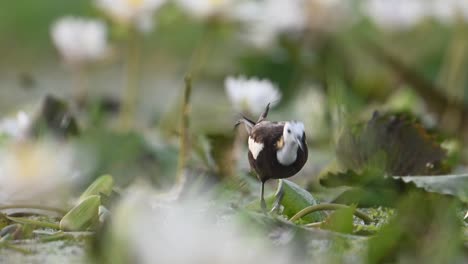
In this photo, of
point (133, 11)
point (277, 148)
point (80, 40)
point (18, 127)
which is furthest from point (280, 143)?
point (80, 40)

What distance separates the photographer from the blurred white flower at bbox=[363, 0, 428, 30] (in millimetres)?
1874

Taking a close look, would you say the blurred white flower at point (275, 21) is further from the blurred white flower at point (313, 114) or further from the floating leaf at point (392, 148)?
the floating leaf at point (392, 148)

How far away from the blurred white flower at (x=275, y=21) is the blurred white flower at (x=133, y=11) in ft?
1.04

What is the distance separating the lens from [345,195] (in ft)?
2.48

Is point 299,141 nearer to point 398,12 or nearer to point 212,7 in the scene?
point 212,7

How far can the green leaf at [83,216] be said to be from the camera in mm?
627

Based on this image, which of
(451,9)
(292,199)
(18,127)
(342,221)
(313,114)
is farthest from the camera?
(451,9)

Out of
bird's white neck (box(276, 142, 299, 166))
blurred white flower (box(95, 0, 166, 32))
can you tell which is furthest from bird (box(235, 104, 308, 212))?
blurred white flower (box(95, 0, 166, 32))

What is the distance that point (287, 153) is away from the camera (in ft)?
1.98

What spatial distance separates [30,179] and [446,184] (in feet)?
1.01

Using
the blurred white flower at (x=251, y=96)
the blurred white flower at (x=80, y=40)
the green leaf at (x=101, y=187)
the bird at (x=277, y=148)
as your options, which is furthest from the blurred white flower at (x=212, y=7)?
the bird at (x=277, y=148)

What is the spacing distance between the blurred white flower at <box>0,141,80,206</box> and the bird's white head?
0.23 metres

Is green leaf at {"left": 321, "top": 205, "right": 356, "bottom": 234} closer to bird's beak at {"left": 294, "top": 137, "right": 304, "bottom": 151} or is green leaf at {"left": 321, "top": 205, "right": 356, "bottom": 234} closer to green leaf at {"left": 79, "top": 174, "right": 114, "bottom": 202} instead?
bird's beak at {"left": 294, "top": 137, "right": 304, "bottom": 151}

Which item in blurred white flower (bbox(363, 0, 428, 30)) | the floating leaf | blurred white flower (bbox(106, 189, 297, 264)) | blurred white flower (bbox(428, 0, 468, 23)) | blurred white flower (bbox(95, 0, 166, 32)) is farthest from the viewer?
blurred white flower (bbox(363, 0, 428, 30))
